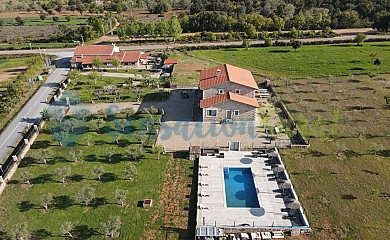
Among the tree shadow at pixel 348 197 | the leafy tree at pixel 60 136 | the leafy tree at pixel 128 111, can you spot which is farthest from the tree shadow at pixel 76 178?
the tree shadow at pixel 348 197

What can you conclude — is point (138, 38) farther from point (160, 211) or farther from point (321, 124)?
point (160, 211)

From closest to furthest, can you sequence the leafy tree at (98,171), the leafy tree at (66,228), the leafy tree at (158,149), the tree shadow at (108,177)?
the leafy tree at (66,228) < the leafy tree at (98,171) < the tree shadow at (108,177) < the leafy tree at (158,149)

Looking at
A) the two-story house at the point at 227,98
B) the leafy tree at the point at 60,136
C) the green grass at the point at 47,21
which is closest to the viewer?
the leafy tree at the point at 60,136

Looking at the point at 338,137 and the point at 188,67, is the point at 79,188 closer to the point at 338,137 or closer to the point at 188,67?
the point at 338,137

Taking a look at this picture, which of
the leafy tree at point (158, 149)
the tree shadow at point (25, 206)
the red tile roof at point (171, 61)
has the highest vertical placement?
the red tile roof at point (171, 61)

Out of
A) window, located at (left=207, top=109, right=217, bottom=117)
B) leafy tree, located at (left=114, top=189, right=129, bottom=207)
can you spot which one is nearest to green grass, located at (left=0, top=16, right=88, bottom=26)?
window, located at (left=207, top=109, right=217, bottom=117)

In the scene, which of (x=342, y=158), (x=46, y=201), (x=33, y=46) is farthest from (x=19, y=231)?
(x=33, y=46)

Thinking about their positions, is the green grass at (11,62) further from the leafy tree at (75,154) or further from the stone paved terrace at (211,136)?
the stone paved terrace at (211,136)
